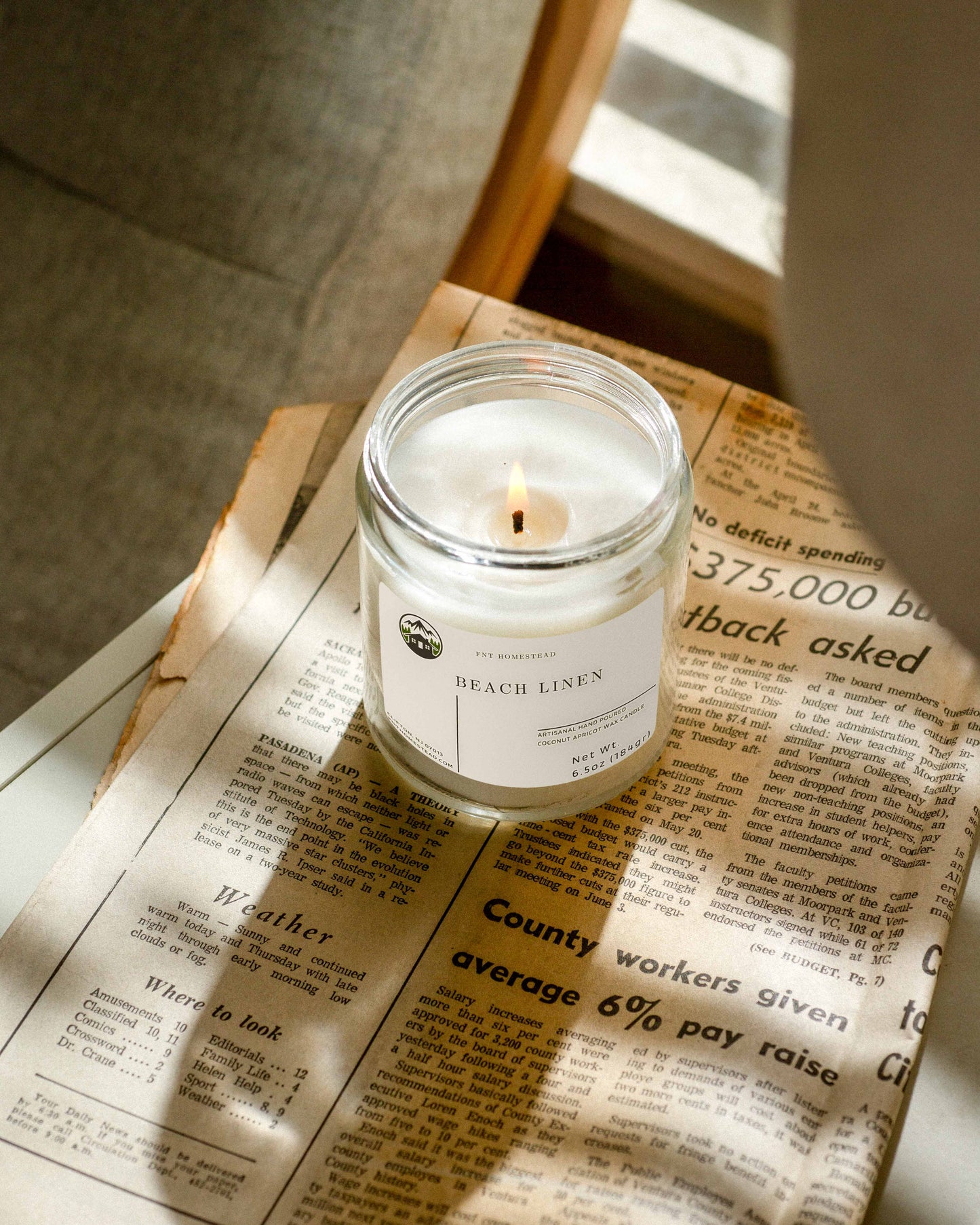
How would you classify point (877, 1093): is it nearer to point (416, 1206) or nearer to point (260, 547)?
point (416, 1206)

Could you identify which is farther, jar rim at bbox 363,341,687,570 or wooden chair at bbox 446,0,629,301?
wooden chair at bbox 446,0,629,301

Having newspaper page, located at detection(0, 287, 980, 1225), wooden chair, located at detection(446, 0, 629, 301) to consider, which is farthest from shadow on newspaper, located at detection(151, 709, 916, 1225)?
wooden chair, located at detection(446, 0, 629, 301)

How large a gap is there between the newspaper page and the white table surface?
0.02 m

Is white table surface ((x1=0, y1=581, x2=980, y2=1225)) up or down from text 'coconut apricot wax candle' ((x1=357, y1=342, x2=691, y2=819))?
down

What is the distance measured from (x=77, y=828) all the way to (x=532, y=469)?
214 mm

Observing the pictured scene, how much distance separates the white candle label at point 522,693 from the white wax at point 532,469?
0.12ft

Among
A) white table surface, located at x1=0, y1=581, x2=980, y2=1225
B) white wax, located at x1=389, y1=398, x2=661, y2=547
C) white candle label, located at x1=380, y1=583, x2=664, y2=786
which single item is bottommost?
white table surface, located at x1=0, y1=581, x2=980, y2=1225

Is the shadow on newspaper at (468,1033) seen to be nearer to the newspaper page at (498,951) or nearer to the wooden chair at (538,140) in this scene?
the newspaper page at (498,951)

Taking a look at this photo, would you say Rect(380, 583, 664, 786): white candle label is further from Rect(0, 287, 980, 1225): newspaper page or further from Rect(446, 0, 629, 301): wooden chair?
Rect(446, 0, 629, 301): wooden chair

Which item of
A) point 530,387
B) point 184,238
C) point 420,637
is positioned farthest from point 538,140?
point 420,637

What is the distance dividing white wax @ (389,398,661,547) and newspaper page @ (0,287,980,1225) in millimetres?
107

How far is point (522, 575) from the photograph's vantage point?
1.06 feet

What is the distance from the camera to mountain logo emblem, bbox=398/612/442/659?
345mm

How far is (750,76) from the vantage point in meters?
1.00
